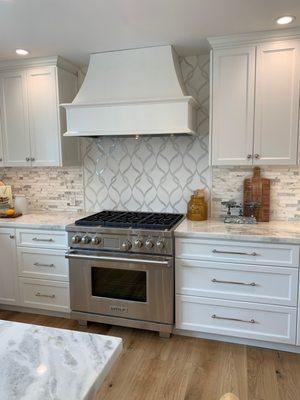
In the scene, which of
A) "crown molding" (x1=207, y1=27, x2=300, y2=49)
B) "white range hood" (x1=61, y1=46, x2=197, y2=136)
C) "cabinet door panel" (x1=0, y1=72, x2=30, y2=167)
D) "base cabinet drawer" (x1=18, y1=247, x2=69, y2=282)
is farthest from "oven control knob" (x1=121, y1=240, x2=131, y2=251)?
"crown molding" (x1=207, y1=27, x2=300, y2=49)

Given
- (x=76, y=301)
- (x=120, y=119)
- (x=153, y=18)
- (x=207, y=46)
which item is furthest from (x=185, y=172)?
(x=76, y=301)

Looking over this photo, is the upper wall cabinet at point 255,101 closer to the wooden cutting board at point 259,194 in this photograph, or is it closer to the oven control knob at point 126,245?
the wooden cutting board at point 259,194

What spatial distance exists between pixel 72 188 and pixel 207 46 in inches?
76.4

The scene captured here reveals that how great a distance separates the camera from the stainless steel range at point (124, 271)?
247 centimetres

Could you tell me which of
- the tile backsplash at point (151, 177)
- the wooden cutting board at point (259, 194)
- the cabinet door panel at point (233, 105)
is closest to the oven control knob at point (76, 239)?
the tile backsplash at point (151, 177)

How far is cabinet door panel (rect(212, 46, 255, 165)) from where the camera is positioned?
97.8 inches

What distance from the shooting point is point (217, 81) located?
2.55 meters

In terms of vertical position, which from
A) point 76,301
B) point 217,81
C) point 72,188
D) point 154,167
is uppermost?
point 217,81

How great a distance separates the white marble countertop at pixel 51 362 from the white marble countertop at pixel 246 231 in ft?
5.00

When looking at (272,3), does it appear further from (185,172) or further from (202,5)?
(185,172)

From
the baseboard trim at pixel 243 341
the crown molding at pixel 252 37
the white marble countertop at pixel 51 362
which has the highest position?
the crown molding at pixel 252 37

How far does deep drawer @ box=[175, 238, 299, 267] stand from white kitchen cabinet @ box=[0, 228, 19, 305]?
5.21 feet

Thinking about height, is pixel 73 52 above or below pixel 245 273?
above

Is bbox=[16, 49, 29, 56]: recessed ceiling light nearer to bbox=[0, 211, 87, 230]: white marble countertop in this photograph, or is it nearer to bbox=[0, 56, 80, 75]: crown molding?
bbox=[0, 56, 80, 75]: crown molding
